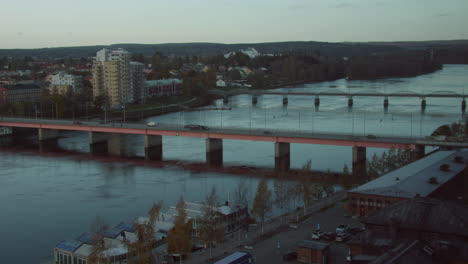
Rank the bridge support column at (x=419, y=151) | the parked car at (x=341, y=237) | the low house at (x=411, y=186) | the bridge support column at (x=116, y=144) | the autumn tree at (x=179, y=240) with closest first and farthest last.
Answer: the autumn tree at (x=179, y=240) → the parked car at (x=341, y=237) → the low house at (x=411, y=186) → the bridge support column at (x=419, y=151) → the bridge support column at (x=116, y=144)

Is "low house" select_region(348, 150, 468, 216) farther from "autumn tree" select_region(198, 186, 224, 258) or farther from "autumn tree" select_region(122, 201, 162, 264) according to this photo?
"autumn tree" select_region(122, 201, 162, 264)

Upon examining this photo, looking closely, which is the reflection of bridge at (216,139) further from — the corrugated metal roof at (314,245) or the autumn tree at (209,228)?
the corrugated metal roof at (314,245)

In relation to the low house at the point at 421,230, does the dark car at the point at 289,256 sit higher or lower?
lower

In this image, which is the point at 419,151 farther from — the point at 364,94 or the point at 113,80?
the point at 113,80

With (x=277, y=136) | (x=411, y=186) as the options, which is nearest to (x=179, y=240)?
(x=411, y=186)

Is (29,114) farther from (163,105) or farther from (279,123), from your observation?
(279,123)

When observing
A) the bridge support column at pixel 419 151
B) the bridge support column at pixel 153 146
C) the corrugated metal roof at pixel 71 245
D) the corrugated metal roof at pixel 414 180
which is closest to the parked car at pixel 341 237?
the corrugated metal roof at pixel 414 180
